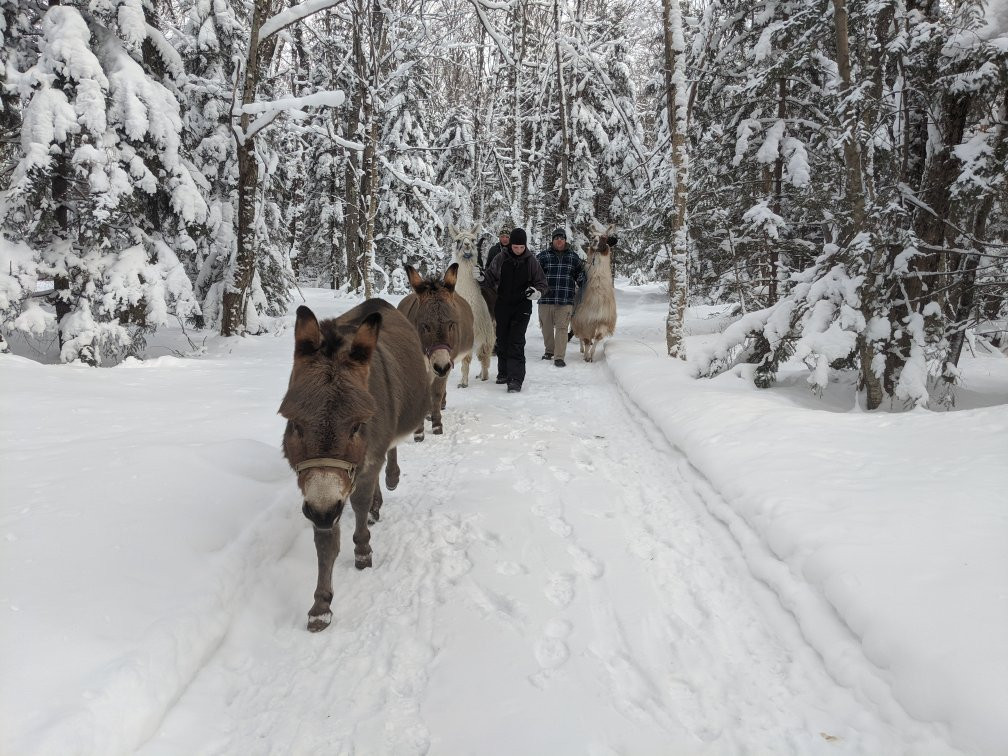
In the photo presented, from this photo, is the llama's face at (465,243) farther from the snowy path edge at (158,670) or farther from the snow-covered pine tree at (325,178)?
the snow-covered pine tree at (325,178)

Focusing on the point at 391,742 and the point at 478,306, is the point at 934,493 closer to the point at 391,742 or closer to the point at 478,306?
the point at 391,742

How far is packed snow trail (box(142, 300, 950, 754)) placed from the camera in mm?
2324

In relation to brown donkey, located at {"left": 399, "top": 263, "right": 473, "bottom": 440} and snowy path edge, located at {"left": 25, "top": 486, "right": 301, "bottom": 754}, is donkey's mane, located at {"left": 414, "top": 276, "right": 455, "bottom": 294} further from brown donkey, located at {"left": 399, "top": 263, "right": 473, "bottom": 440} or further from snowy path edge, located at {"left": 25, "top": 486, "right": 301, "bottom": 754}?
snowy path edge, located at {"left": 25, "top": 486, "right": 301, "bottom": 754}

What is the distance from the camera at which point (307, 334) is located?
294 centimetres

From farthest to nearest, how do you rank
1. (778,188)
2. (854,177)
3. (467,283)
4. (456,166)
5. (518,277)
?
1. (456,166)
2. (778,188)
3. (467,283)
4. (518,277)
5. (854,177)

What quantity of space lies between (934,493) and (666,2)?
30.1 ft

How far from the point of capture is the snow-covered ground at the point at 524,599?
228 centimetres

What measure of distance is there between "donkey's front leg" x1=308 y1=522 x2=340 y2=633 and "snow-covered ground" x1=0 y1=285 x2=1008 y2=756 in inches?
4.7

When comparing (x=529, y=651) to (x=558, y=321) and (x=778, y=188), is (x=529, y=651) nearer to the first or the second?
(x=558, y=321)

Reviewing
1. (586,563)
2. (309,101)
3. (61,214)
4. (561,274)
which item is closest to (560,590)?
(586,563)

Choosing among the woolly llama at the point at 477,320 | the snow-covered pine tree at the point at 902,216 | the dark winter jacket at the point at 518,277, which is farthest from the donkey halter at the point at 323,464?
the dark winter jacket at the point at 518,277

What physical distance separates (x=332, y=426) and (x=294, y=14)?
9297 mm

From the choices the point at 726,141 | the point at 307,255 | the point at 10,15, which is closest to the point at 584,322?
the point at 726,141

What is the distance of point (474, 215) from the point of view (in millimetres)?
23875
